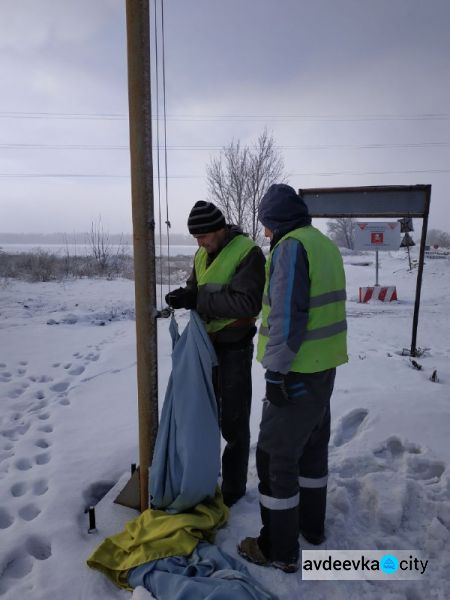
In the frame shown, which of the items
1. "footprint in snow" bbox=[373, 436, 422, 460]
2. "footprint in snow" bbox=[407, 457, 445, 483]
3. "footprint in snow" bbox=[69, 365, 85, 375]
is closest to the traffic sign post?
"footprint in snow" bbox=[69, 365, 85, 375]

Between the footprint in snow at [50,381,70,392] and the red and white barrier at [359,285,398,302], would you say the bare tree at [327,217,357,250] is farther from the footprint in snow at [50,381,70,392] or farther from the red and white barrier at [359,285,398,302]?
the footprint in snow at [50,381,70,392]

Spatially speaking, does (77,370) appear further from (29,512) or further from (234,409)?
(234,409)

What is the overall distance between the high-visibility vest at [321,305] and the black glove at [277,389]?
9 centimetres

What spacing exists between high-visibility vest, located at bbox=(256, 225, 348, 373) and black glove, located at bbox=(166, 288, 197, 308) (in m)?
0.59

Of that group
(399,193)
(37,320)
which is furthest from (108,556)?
(37,320)

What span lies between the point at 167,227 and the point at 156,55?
107 cm

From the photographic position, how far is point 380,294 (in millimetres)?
12859

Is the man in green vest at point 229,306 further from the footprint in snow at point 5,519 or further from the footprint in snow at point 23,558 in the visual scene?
the footprint in snow at point 5,519

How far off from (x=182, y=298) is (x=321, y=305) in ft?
2.91

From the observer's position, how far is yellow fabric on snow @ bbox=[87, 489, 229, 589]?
6.93ft

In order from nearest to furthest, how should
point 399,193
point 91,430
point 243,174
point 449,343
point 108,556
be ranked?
point 108,556 → point 91,430 → point 399,193 → point 449,343 → point 243,174

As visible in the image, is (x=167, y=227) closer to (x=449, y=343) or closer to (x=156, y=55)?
(x=156, y=55)

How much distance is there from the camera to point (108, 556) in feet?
7.16

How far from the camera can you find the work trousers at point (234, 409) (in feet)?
8.64
